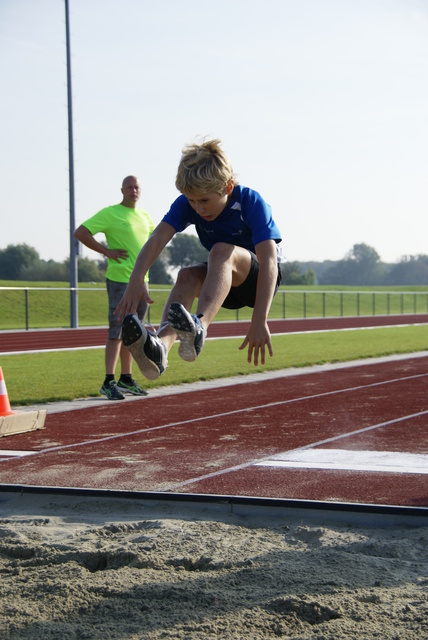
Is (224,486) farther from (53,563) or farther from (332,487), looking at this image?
(53,563)

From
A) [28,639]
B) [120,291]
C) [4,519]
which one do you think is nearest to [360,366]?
[120,291]

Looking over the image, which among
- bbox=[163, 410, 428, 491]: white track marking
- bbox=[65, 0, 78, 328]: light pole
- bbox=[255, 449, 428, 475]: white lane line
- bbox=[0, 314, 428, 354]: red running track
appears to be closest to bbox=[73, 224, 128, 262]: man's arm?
bbox=[163, 410, 428, 491]: white track marking

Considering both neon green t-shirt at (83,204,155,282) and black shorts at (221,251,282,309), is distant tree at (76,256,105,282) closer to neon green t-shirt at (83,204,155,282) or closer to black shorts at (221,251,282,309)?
neon green t-shirt at (83,204,155,282)

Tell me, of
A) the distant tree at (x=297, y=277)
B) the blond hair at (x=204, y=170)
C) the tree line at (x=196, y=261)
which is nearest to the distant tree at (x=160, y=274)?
the tree line at (x=196, y=261)

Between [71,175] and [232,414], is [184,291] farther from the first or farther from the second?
[71,175]

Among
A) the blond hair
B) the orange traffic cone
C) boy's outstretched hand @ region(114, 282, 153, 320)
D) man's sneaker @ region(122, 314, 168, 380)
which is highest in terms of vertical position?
the blond hair

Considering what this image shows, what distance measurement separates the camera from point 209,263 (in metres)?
4.79

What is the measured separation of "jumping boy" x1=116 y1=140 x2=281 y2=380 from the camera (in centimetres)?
457

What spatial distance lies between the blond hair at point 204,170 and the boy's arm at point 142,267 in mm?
517

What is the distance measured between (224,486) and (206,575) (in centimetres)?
150

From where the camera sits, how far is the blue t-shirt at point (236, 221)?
4.89 meters

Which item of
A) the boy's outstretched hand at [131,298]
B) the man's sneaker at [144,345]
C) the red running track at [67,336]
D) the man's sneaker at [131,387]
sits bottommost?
the red running track at [67,336]

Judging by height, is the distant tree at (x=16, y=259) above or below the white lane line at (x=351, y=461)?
above

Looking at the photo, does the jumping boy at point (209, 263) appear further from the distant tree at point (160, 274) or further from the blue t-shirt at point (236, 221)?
the distant tree at point (160, 274)
